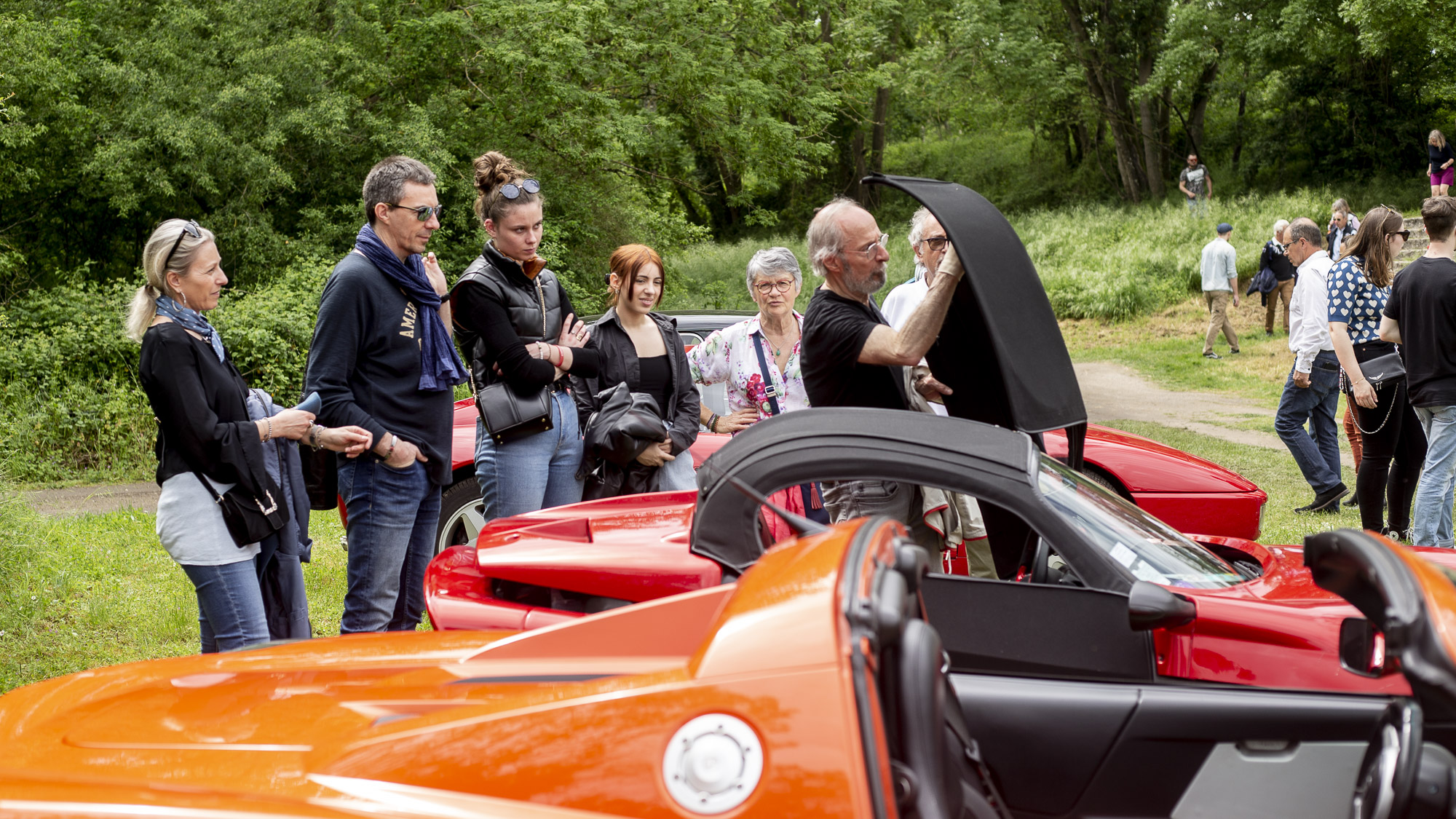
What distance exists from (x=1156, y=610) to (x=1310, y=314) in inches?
234

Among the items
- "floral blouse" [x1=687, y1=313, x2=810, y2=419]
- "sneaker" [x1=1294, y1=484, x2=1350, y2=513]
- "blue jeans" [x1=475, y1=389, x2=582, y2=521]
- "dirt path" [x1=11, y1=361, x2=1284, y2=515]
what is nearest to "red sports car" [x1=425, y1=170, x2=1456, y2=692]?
"blue jeans" [x1=475, y1=389, x2=582, y2=521]

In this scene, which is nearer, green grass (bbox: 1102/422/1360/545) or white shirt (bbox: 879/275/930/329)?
white shirt (bbox: 879/275/930/329)

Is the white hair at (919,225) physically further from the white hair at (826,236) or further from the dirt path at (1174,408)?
the dirt path at (1174,408)

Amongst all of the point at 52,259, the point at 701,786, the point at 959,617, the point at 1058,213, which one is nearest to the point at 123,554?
the point at 959,617

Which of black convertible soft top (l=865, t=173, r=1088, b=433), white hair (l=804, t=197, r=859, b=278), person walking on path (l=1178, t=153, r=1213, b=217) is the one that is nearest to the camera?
black convertible soft top (l=865, t=173, r=1088, b=433)

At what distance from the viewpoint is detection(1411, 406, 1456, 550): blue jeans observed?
5.65 meters

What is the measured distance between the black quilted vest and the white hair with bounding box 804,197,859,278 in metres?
1.32

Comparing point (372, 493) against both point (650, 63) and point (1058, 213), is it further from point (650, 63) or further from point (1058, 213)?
point (1058, 213)

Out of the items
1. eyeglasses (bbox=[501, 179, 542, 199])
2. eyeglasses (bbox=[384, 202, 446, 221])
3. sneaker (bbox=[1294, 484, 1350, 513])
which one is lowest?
sneaker (bbox=[1294, 484, 1350, 513])

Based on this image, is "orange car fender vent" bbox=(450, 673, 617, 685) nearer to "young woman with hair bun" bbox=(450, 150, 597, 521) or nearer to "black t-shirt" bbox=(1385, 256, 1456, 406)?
"young woman with hair bun" bbox=(450, 150, 597, 521)

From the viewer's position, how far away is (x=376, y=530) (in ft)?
13.0

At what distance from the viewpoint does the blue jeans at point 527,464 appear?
447 cm

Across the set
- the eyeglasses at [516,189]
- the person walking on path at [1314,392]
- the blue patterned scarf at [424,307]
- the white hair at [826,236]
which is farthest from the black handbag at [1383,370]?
the blue patterned scarf at [424,307]

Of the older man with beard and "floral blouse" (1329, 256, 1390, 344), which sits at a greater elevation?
the older man with beard
